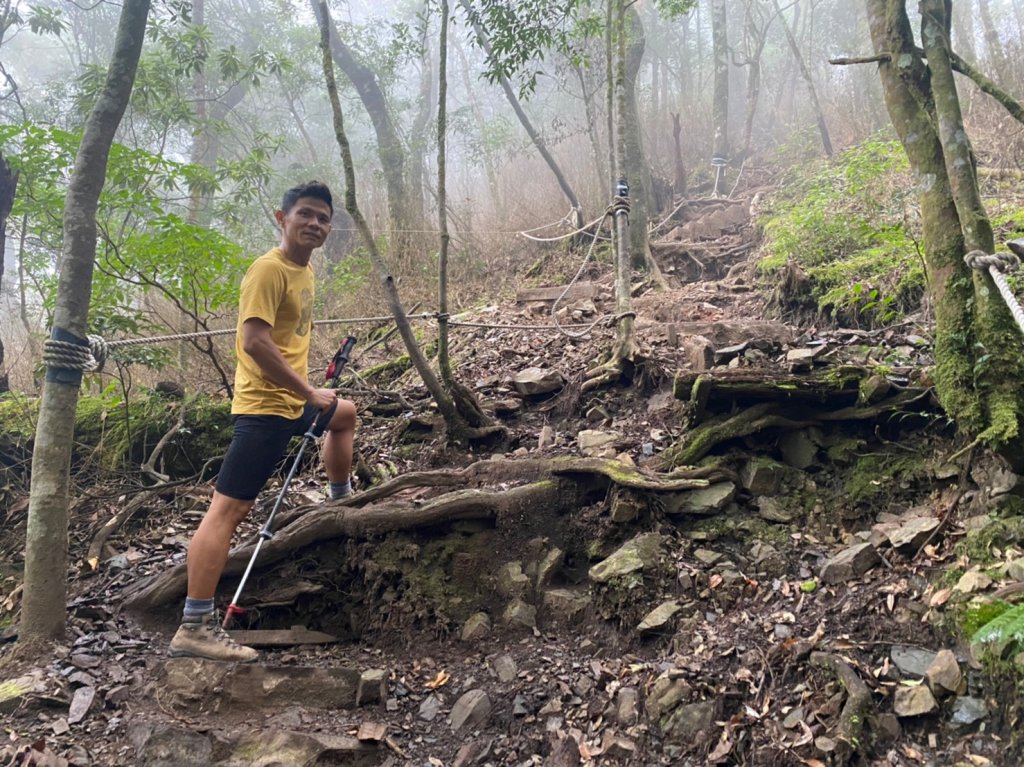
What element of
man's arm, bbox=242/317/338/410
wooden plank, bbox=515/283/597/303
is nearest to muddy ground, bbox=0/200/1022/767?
man's arm, bbox=242/317/338/410

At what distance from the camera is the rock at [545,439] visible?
4.21 metres

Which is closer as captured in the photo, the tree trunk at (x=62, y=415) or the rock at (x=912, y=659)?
the rock at (x=912, y=659)

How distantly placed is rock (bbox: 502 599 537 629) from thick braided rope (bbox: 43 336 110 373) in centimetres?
230

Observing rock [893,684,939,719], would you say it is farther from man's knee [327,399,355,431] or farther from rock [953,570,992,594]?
man's knee [327,399,355,431]

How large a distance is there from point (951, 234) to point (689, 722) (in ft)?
7.41

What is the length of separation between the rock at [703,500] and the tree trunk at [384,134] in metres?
7.05

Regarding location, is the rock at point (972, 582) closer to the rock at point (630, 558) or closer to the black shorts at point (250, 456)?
the rock at point (630, 558)

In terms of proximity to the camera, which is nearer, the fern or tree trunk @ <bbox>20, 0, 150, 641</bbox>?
the fern

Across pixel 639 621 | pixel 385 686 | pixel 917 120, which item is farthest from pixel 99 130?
pixel 917 120

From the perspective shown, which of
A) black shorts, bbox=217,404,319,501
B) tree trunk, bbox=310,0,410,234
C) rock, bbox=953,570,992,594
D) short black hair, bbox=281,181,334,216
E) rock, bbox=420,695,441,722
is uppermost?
tree trunk, bbox=310,0,410,234

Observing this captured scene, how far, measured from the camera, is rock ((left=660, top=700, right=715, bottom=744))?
7.47ft

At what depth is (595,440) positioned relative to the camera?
13.2ft

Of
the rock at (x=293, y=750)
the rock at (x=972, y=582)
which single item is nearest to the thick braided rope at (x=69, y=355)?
the rock at (x=293, y=750)

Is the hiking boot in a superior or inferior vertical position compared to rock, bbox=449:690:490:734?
superior
